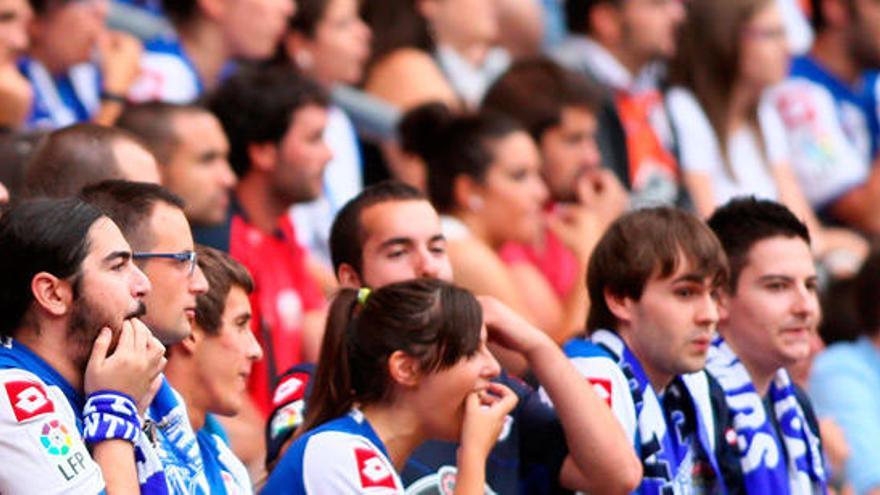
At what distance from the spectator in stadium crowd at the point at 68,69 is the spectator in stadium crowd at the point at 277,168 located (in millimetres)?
478

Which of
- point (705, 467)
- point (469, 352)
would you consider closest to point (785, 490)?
point (705, 467)

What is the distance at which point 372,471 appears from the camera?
4.50 meters

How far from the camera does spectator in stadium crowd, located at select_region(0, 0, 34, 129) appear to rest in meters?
6.37

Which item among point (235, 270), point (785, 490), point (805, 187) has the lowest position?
point (785, 490)

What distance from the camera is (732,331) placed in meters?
5.84

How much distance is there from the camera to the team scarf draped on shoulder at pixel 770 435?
556cm

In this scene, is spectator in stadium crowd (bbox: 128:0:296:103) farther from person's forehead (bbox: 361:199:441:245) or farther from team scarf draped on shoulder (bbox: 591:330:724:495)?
team scarf draped on shoulder (bbox: 591:330:724:495)

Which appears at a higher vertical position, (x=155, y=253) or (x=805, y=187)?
(x=805, y=187)

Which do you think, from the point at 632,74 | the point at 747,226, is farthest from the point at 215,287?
the point at 632,74

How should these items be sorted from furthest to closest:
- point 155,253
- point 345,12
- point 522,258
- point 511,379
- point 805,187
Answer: point 805,187, point 345,12, point 522,258, point 511,379, point 155,253

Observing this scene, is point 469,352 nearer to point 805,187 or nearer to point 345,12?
point 345,12

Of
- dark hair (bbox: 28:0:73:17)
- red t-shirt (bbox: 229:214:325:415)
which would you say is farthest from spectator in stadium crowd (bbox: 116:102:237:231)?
dark hair (bbox: 28:0:73:17)

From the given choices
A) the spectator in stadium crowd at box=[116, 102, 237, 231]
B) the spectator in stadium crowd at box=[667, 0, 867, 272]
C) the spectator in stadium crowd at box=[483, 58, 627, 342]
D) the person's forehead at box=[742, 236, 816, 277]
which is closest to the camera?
the person's forehead at box=[742, 236, 816, 277]

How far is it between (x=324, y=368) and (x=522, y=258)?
2.64 m
